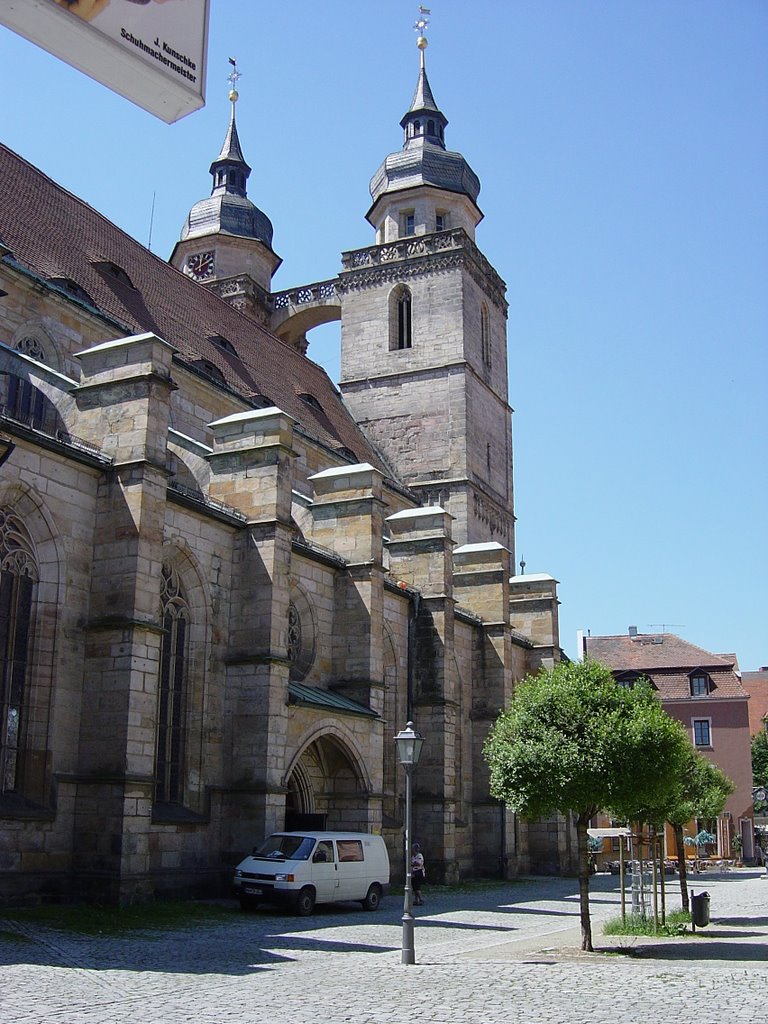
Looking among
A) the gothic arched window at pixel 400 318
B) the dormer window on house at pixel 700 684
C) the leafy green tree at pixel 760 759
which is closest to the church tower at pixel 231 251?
the gothic arched window at pixel 400 318

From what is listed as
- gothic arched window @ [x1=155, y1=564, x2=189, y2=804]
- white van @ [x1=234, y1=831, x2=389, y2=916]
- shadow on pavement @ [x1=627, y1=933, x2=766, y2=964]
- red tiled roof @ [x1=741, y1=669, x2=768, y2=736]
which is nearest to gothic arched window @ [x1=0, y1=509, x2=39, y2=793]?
gothic arched window @ [x1=155, y1=564, x2=189, y2=804]

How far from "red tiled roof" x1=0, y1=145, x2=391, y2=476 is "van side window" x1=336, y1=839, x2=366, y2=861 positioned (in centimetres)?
1293

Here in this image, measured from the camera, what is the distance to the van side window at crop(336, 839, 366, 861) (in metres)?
19.1

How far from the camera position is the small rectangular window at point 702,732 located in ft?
167

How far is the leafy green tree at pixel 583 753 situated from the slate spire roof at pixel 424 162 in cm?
3275

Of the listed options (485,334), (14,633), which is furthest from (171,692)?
(485,334)

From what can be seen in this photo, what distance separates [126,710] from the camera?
56.6 feet

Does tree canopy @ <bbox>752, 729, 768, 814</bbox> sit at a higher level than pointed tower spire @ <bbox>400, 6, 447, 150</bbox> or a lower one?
lower

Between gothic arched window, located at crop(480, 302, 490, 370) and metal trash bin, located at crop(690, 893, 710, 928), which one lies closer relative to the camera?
metal trash bin, located at crop(690, 893, 710, 928)

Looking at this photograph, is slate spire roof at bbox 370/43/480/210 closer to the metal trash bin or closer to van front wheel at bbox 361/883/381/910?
van front wheel at bbox 361/883/381/910

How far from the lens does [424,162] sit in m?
45.6

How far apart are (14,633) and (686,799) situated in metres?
13.5

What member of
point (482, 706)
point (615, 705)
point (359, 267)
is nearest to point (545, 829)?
point (482, 706)

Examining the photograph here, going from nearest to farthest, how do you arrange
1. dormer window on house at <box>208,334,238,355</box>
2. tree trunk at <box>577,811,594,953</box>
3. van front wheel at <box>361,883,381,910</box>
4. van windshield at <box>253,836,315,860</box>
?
tree trunk at <box>577,811,594,953</box>
van windshield at <box>253,836,315,860</box>
van front wheel at <box>361,883,381,910</box>
dormer window on house at <box>208,334,238,355</box>
